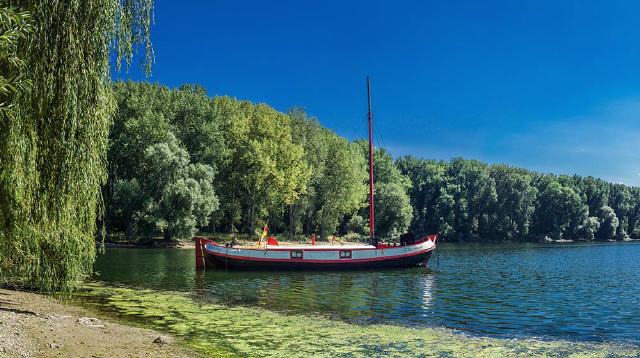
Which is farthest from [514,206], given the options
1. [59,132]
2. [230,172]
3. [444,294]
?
[59,132]

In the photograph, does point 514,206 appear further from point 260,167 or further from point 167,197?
point 167,197

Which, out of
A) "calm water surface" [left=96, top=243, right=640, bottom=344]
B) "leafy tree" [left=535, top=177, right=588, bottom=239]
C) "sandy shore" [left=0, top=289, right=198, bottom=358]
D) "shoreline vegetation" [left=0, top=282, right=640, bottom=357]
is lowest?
"calm water surface" [left=96, top=243, right=640, bottom=344]

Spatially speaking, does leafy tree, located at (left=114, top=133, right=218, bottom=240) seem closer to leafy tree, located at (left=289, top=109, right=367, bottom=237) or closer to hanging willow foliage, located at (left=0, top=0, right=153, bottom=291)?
leafy tree, located at (left=289, top=109, right=367, bottom=237)

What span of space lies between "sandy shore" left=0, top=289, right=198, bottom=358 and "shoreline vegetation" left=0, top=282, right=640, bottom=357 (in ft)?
0.14

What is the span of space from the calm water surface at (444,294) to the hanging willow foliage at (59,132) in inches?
415

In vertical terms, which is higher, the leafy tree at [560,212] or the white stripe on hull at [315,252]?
the leafy tree at [560,212]

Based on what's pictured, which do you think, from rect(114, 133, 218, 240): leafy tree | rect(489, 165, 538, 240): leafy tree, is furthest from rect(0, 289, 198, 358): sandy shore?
rect(489, 165, 538, 240): leafy tree

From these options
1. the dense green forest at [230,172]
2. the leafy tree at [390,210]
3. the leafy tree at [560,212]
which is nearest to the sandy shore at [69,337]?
the dense green forest at [230,172]

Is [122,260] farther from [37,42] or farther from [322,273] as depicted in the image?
[37,42]

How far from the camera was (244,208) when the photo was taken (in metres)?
81.3

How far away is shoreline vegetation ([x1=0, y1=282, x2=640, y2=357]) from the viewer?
47.4 feet

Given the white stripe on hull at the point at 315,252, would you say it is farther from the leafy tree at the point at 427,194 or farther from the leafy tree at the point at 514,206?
the leafy tree at the point at 514,206

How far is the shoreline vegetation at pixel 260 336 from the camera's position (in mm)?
14453

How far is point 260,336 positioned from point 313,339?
1789 mm
